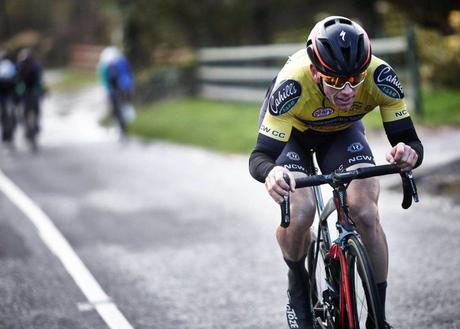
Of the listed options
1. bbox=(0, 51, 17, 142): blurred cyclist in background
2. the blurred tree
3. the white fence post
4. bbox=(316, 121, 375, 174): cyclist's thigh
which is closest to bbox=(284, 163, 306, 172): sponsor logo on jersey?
bbox=(316, 121, 375, 174): cyclist's thigh

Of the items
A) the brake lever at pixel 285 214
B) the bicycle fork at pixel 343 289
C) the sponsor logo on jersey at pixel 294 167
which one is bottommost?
the bicycle fork at pixel 343 289

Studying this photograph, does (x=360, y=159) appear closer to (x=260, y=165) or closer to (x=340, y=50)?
(x=260, y=165)

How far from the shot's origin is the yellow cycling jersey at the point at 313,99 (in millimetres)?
4469

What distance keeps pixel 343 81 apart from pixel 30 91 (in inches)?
547

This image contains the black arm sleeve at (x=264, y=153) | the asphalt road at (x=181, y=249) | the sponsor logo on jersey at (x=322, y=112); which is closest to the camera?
the black arm sleeve at (x=264, y=153)

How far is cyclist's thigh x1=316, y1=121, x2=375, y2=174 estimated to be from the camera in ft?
15.6

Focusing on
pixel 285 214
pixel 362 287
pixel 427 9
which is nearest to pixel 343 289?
pixel 362 287

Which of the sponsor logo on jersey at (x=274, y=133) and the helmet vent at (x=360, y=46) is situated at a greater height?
the helmet vent at (x=360, y=46)

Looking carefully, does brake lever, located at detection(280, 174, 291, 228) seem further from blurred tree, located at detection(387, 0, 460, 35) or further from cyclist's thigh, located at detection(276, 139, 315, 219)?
blurred tree, located at detection(387, 0, 460, 35)

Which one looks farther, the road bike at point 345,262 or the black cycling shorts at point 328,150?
the black cycling shorts at point 328,150

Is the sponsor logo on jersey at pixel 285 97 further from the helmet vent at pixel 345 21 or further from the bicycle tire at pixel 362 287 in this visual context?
the bicycle tire at pixel 362 287

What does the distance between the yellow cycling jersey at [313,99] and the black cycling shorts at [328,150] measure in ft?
0.90

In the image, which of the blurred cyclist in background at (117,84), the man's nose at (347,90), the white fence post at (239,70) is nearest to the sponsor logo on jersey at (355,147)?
the man's nose at (347,90)

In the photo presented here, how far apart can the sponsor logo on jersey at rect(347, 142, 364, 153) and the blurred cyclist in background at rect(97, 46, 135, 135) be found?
535 inches
